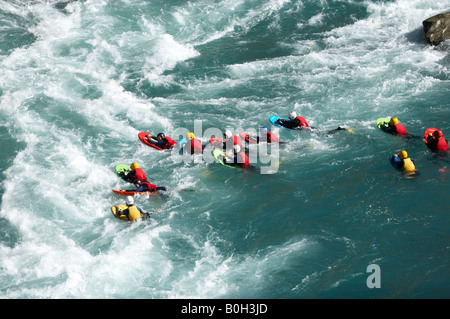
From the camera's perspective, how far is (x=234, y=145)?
1477cm

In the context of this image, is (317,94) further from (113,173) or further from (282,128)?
(113,173)

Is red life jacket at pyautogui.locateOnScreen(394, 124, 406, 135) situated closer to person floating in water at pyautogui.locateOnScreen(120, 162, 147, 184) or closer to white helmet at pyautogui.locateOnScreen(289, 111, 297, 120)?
white helmet at pyautogui.locateOnScreen(289, 111, 297, 120)

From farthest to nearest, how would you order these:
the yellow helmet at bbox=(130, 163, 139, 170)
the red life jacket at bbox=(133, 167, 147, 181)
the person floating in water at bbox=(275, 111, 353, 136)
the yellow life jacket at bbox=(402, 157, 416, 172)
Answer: the person floating in water at bbox=(275, 111, 353, 136), the yellow helmet at bbox=(130, 163, 139, 170), the red life jacket at bbox=(133, 167, 147, 181), the yellow life jacket at bbox=(402, 157, 416, 172)

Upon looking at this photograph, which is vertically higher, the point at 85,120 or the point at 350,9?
the point at 350,9

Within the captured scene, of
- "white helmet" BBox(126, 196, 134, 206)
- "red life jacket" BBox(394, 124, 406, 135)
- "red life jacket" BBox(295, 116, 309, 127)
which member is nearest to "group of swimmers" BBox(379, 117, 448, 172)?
"red life jacket" BBox(394, 124, 406, 135)

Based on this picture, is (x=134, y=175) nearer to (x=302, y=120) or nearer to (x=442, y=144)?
(x=302, y=120)

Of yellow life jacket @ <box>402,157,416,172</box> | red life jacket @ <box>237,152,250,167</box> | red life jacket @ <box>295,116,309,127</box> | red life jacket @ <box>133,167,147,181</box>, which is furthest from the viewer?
red life jacket @ <box>295,116,309,127</box>

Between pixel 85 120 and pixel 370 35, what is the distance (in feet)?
45.7

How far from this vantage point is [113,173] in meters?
15.0

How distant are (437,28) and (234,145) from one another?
39.1 ft

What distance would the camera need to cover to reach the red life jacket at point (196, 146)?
15273 millimetres

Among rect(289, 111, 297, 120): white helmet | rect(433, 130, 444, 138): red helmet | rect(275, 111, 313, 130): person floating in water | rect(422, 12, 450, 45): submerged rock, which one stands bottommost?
rect(275, 111, 313, 130): person floating in water

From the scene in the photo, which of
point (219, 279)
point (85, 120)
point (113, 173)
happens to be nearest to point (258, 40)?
point (85, 120)

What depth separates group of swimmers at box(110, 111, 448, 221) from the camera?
13.3 m
